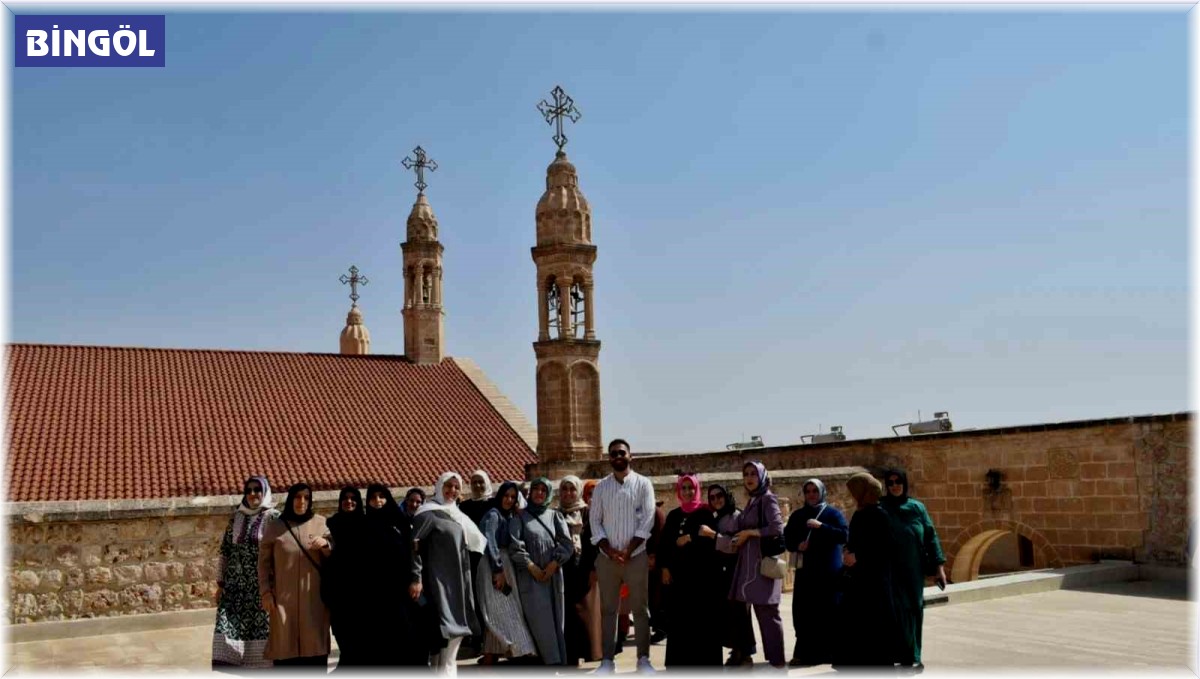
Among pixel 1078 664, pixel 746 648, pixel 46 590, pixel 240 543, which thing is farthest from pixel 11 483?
pixel 1078 664

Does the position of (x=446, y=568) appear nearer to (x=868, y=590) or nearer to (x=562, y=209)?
(x=868, y=590)

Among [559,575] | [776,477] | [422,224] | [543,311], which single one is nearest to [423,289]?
[422,224]

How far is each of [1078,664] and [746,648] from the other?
1985 mm

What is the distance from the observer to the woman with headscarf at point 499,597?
654 cm

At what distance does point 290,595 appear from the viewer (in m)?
5.97

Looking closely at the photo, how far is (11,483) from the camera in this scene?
58.9ft

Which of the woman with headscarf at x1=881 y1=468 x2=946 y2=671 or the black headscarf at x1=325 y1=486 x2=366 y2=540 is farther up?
the black headscarf at x1=325 y1=486 x2=366 y2=540

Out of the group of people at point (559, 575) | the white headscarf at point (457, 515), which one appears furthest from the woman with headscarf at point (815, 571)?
the white headscarf at point (457, 515)

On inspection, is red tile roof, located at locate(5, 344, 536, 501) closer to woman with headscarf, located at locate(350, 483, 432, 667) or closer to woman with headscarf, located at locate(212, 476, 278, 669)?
woman with headscarf, located at locate(212, 476, 278, 669)

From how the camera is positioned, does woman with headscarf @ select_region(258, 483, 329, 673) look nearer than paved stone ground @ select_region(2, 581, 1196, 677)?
A: Yes

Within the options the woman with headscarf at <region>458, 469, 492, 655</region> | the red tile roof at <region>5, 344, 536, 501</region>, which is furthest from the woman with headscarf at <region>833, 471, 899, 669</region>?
the red tile roof at <region>5, 344, 536, 501</region>

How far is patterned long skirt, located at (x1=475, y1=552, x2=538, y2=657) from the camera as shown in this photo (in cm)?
653

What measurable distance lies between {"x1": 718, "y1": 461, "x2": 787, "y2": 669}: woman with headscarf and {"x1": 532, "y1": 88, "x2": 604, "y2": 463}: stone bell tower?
1044cm

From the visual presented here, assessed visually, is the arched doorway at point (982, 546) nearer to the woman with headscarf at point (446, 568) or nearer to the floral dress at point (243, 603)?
the woman with headscarf at point (446, 568)
